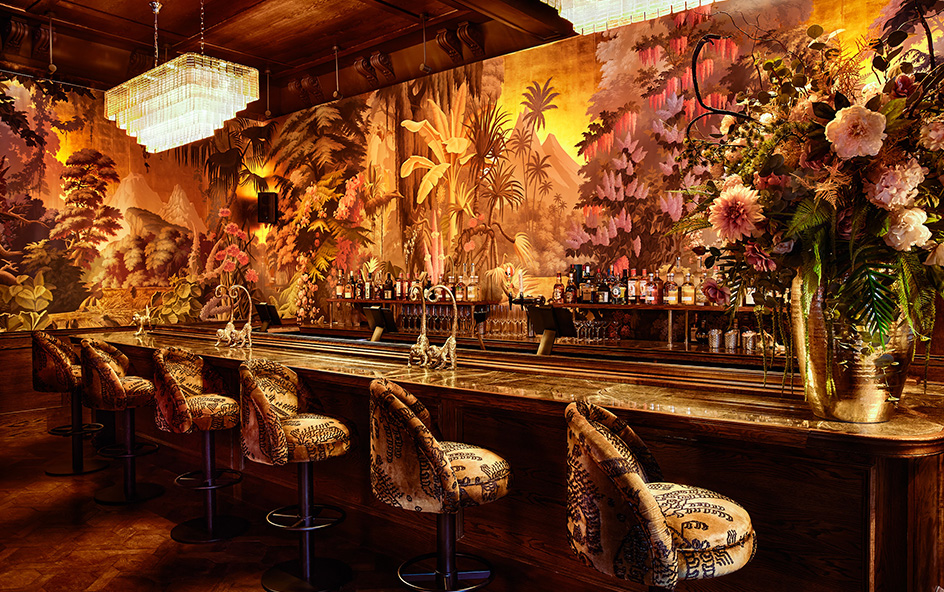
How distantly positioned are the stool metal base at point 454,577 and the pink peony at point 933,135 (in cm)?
198

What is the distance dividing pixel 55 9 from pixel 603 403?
6.74 m

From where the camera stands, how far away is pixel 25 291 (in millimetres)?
7355

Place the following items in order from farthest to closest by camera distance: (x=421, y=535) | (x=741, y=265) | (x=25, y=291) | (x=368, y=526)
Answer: (x=25, y=291), (x=368, y=526), (x=421, y=535), (x=741, y=265)

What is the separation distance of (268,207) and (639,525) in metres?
8.01

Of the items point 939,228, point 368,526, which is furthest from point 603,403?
point 368,526

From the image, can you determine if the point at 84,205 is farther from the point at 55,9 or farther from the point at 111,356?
the point at 111,356

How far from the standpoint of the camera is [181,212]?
8711mm

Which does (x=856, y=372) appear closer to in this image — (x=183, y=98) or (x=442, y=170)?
(x=183, y=98)

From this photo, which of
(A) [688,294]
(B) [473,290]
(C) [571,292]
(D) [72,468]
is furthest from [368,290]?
(A) [688,294]

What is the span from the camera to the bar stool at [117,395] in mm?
4145

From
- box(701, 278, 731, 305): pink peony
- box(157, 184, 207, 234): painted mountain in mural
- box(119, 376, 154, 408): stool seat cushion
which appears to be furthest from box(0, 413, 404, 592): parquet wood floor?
box(157, 184, 207, 234): painted mountain in mural

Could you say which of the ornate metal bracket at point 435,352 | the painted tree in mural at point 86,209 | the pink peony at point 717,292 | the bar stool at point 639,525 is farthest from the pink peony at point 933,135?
the painted tree in mural at point 86,209

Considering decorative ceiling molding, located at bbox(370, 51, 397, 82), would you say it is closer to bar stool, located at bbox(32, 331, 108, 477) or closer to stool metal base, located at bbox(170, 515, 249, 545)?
bar stool, located at bbox(32, 331, 108, 477)

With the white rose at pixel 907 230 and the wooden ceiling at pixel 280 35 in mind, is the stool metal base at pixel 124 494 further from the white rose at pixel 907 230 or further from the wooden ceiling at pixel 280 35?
the white rose at pixel 907 230
